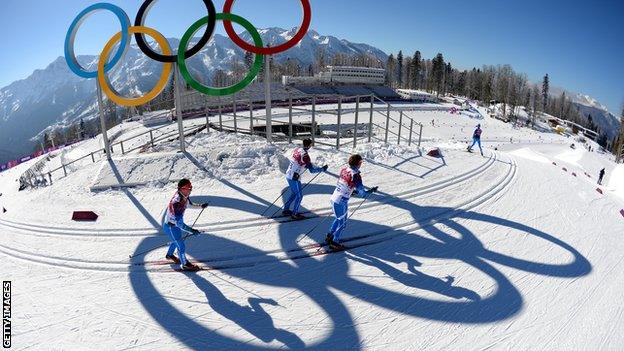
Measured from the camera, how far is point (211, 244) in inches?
287

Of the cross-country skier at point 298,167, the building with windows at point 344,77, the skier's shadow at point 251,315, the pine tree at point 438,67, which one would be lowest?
the skier's shadow at point 251,315

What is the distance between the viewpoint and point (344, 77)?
79250mm

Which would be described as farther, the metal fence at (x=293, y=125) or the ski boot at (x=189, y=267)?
the metal fence at (x=293, y=125)

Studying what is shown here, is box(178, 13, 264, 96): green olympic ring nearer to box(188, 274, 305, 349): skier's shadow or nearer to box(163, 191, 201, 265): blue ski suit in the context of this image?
box(163, 191, 201, 265): blue ski suit

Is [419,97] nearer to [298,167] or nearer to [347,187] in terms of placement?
[298,167]

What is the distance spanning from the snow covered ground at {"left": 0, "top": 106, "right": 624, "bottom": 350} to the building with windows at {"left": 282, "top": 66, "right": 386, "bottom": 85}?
64.6 m

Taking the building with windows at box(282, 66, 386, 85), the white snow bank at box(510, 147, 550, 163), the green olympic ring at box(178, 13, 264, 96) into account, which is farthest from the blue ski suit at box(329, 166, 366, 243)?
the building with windows at box(282, 66, 386, 85)

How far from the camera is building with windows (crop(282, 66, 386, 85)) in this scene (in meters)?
74.1

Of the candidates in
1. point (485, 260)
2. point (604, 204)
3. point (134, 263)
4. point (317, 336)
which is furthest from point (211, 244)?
point (604, 204)

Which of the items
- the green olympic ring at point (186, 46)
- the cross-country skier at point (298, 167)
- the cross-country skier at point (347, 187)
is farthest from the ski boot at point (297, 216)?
the green olympic ring at point (186, 46)

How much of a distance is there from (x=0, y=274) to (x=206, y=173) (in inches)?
215

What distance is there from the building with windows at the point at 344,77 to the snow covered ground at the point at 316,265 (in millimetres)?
64576

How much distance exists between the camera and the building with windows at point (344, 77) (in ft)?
243

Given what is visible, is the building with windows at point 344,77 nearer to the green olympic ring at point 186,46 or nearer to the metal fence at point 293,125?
the metal fence at point 293,125
